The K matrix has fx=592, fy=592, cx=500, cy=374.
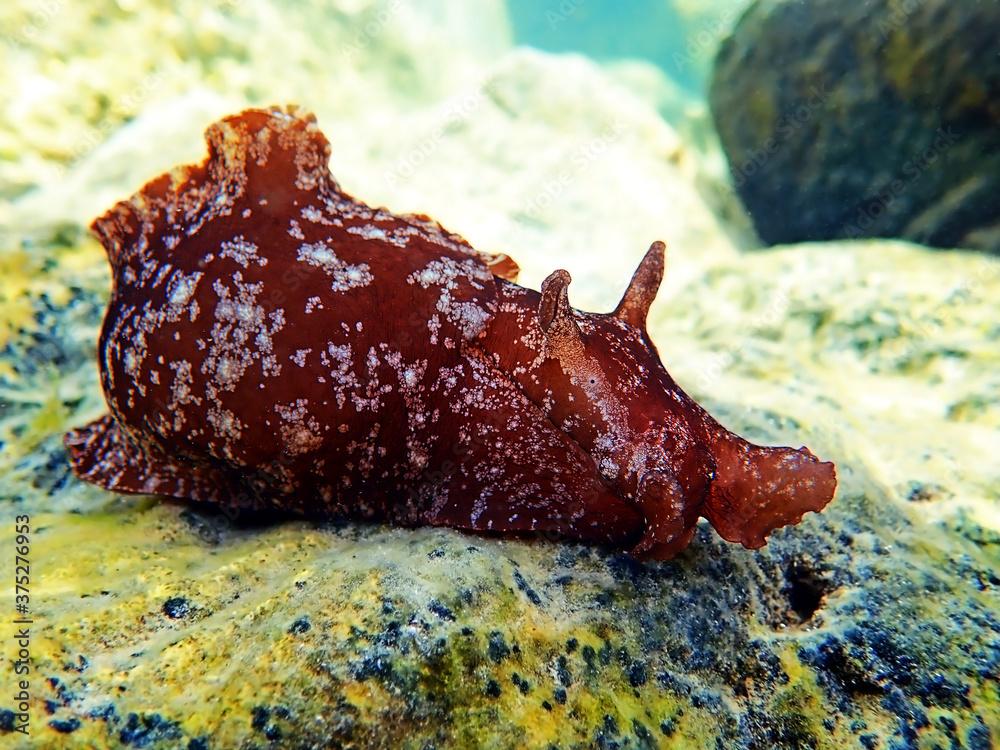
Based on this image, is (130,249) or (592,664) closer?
(592,664)

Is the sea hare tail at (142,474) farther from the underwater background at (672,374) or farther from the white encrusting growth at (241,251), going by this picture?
the white encrusting growth at (241,251)

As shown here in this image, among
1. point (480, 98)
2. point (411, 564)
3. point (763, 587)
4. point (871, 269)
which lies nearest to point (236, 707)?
point (411, 564)

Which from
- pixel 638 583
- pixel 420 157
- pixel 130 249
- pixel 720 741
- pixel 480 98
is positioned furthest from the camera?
pixel 480 98

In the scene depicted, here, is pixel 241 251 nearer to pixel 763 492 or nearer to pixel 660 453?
pixel 660 453

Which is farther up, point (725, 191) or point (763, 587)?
point (725, 191)

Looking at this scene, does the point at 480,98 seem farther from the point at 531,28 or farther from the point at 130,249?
the point at 531,28

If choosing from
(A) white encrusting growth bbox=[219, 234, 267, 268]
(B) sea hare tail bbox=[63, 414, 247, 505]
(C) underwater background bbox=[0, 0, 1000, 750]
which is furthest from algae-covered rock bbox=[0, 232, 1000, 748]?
(A) white encrusting growth bbox=[219, 234, 267, 268]
